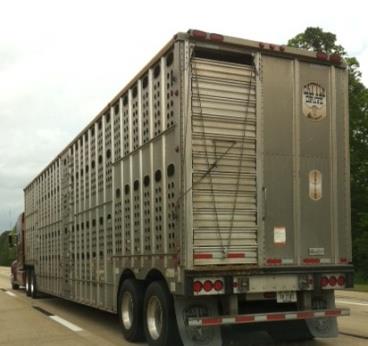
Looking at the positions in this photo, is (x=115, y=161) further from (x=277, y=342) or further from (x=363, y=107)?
(x=363, y=107)

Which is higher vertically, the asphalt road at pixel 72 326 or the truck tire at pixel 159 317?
the truck tire at pixel 159 317

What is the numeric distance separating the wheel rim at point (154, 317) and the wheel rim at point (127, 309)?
668 millimetres

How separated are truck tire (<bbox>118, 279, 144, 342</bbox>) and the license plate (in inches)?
81.5

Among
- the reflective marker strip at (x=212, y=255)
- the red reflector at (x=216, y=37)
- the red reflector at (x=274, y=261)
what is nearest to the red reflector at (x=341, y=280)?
the red reflector at (x=274, y=261)

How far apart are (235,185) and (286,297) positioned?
160 centimetres

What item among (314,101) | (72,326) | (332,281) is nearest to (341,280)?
(332,281)

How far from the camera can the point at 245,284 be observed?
7.89 metres

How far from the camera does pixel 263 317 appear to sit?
790 cm

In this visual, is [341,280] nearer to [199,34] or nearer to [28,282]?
[199,34]

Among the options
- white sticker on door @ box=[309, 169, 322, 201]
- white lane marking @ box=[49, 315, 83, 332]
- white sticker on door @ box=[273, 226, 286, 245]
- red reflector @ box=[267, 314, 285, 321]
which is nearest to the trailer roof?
white sticker on door @ box=[309, 169, 322, 201]

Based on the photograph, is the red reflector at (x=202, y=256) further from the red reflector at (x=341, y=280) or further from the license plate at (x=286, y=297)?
the red reflector at (x=341, y=280)

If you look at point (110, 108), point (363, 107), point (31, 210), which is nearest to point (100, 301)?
point (110, 108)

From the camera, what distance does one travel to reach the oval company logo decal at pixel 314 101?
8.77 meters

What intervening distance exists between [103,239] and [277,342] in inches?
147
